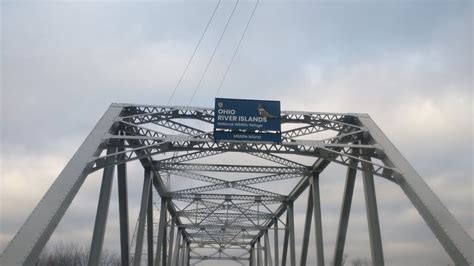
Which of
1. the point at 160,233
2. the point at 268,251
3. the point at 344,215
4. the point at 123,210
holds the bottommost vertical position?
the point at 344,215

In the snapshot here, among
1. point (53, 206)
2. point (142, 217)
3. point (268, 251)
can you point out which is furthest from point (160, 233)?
point (268, 251)

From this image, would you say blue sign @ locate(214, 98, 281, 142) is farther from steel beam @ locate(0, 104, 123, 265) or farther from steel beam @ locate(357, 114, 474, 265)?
steel beam @ locate(0, 104, 123, 265)

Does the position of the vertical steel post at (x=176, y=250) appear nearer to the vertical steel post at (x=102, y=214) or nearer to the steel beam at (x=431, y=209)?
the vertical steel post at (x=102, y=214)

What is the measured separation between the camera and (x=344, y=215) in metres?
22.6

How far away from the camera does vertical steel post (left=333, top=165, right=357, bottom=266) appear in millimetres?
22406

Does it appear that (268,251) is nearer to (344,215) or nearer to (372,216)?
(344,215)

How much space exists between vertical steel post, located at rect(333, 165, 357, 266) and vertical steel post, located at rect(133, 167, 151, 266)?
33.6 ft

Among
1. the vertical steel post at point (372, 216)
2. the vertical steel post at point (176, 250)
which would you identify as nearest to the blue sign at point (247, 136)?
the vertical steel post at point (372, 216)

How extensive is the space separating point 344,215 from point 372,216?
2304mm

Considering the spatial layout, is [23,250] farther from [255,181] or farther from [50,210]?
[255,181]

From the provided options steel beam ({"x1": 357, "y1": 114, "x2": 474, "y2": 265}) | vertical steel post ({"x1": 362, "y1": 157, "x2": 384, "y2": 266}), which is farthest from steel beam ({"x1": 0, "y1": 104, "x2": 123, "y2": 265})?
steel beam ({"x1": 357, "y1": 114, "x2": 474, "y2": 265})

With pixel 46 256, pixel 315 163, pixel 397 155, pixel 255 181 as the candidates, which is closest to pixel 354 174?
pixel 397 155

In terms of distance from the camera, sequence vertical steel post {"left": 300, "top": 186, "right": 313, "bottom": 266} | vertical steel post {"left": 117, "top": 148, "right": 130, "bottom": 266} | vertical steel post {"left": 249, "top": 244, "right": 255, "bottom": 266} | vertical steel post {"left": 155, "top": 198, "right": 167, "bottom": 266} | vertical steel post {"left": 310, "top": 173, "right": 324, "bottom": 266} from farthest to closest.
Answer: vertical steel post {"left": 249, "top": 244, "right": 255, "bottom": 266}
vertical steel post {"left": 155, "top": 198, "right": 167, "bottom": 266}
vertical steel post {"left": 300, "top": 186, "right": 313, "bottom": 266}
vertical steel post {"left": 310, "top": 173, "right": 324, "bottom": 266}
vertical steel post {"left": 117, "top": 148, "right": 130, "bottom": 266}

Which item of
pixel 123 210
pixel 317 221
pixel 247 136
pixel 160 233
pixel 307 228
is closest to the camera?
pixel 247 136
